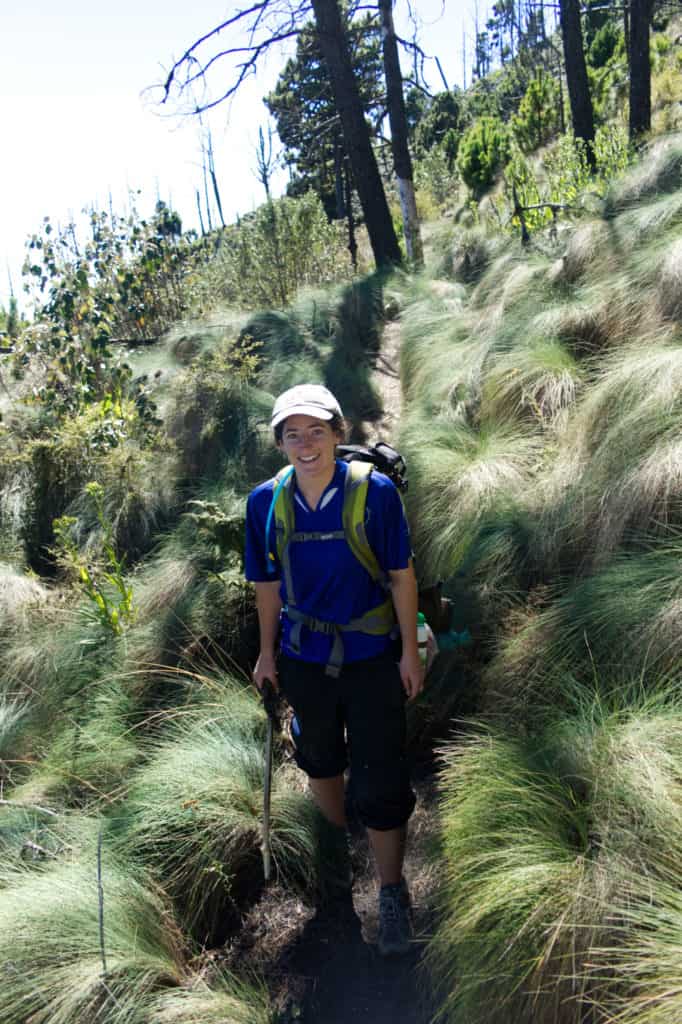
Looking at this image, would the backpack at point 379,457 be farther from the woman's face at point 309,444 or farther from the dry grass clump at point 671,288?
the dry grass clump at point 671,288

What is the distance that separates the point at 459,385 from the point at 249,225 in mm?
6451

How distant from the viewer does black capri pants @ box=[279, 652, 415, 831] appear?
2871 millimetres

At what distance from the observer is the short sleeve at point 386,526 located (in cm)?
276

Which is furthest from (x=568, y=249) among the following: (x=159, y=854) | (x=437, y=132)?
(x=437, y=132)

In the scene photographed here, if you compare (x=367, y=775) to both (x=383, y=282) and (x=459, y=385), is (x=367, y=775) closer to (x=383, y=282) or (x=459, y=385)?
(x=459, y=385)

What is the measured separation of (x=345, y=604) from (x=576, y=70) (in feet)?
33.0

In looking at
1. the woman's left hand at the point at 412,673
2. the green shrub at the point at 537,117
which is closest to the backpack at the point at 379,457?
the woman's left hand at the point at 412,673

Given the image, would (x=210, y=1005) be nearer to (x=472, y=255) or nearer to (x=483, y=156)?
(x=472, y=255)

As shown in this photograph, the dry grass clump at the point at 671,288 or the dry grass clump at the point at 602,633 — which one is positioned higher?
the dry grass clump at the point at 671,288

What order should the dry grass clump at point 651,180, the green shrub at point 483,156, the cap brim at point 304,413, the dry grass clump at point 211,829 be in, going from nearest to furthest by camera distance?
the cap brim at point 304,413 < the dry grass clump at point 211,829 < the dry grass clump at point 651,180 < the green shrub at point 483,156

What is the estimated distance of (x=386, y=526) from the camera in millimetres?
2773

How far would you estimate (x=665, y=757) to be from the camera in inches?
96.6

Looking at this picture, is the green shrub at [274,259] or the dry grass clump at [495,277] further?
the green shrub at [274,259]

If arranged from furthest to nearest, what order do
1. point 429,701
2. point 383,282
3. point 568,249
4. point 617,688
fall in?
point 383,282 → point 568,249 → point 429,701 → point 617,688
